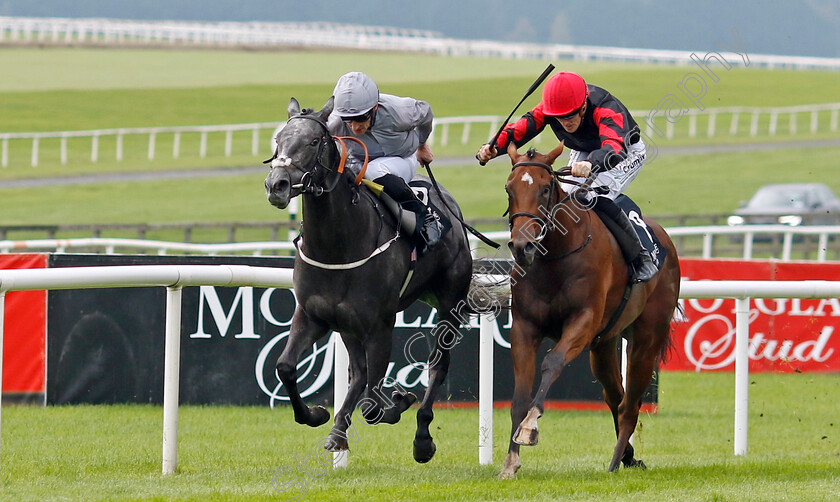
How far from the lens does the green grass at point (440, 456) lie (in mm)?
5043

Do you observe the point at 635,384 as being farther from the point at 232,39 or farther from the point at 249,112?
the point at 232,39

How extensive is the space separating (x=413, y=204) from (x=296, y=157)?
3.32 feet

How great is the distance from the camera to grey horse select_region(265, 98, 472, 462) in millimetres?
5113

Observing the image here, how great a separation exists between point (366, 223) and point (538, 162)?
2.76ft

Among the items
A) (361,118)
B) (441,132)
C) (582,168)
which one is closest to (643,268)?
(582,168)

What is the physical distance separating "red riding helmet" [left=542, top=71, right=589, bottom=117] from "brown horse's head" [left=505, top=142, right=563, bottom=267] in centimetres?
43

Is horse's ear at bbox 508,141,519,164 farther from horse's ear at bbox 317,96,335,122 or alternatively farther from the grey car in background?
the grey car in background

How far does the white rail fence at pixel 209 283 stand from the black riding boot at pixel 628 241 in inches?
28.4

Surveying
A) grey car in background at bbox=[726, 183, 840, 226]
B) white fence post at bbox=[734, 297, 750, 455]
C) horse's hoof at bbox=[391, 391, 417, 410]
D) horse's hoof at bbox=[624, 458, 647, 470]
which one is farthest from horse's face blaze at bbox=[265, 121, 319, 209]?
grey car in background at bbox=[726, 183, 840, 226]

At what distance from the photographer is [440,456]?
689 cm

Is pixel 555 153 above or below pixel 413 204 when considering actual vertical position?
above

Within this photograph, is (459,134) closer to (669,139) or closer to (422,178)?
(669,139)

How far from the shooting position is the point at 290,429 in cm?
774

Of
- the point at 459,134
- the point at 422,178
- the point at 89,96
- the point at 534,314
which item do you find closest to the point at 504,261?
the point at 422,178
